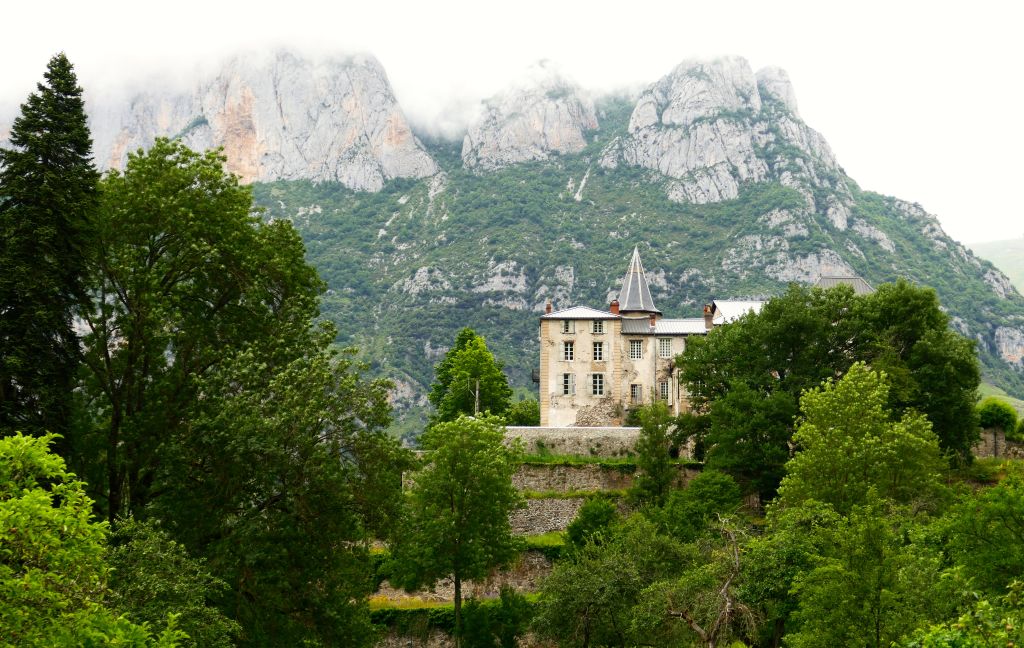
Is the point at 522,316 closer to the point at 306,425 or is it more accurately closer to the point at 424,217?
the point at 424,217

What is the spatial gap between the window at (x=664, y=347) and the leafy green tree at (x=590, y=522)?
68.3 feet

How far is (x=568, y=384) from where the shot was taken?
68.9 meters

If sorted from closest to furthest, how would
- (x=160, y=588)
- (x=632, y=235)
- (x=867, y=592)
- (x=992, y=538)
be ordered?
(x=160, y=588) → (x=867, y=592) → (x=992, y=538) → (x=632, y=235)

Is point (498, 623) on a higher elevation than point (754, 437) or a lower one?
lower

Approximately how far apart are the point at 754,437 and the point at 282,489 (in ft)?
97.2

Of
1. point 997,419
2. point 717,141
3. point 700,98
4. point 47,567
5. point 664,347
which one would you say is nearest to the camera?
point 47,567

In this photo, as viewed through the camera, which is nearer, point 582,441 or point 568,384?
point 582,441

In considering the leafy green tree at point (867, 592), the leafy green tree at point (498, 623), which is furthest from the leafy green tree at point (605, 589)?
the leafy green tree at point (867, 592)

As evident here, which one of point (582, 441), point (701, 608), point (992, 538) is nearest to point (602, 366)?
point (582, 441)

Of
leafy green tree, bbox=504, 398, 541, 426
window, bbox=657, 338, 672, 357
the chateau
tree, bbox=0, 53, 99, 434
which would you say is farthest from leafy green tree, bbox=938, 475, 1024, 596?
leafy green tree, bbox=504, 398, 541, 426

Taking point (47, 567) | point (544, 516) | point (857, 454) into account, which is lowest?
point (544, 516)

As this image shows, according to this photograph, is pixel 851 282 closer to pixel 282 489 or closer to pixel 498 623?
pixel 498 623

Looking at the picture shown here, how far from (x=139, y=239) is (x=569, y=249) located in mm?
A: 135768

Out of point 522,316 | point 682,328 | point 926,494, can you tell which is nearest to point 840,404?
point 926,494
